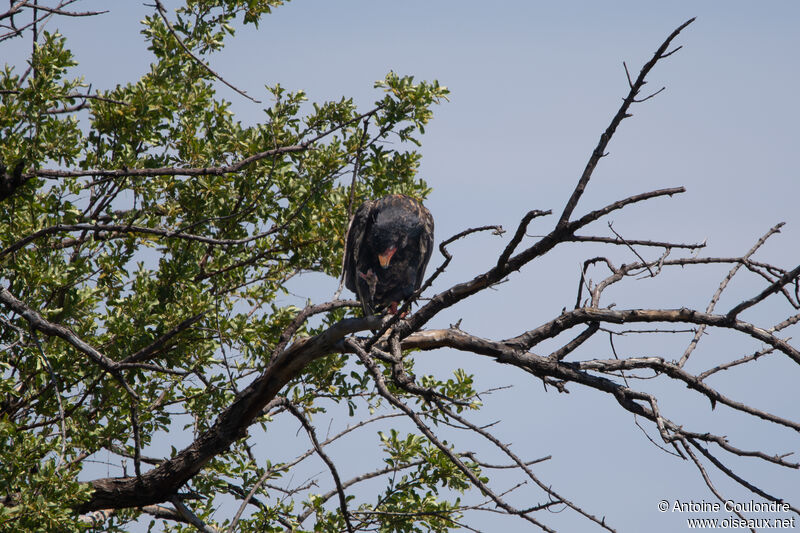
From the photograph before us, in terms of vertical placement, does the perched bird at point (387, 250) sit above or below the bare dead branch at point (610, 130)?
above

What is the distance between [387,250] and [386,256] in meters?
0.06


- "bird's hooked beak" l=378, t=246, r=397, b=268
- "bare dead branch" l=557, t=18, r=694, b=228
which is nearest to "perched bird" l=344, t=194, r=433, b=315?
"bird's hooked beak" l=378, t=246, r=397, b=268

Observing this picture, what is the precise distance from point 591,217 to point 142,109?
3.73m

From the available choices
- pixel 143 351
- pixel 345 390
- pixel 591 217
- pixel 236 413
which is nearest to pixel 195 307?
pixel 143 351

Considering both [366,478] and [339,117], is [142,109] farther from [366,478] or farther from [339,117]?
[366,478]

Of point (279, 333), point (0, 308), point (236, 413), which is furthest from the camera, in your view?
point (279, 333)

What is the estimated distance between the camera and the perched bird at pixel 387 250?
5352 millimetres

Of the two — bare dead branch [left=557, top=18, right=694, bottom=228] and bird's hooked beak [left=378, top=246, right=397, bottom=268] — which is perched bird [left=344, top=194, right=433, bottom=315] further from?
bare dead branch [left=557, top=18, right=694, bottom=228]

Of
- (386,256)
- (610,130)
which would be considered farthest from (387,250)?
(610,130)

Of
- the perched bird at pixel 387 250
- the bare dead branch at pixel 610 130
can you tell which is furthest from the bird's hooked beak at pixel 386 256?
the bare dead branch at pixel 610 130

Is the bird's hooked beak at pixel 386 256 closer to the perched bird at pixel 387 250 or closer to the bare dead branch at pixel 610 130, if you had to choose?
the perched bird at pixel 387 250

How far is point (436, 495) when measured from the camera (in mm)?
5715

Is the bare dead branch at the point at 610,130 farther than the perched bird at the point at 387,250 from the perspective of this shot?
No

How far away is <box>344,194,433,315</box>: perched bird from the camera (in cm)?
535
